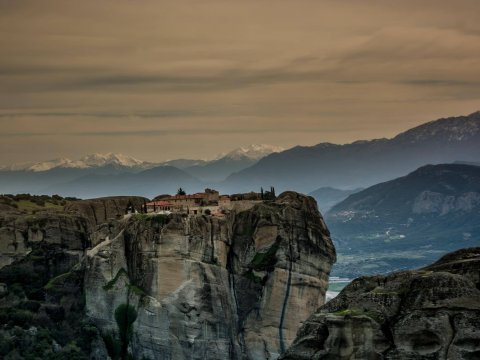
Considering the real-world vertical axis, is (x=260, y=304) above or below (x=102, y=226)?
below

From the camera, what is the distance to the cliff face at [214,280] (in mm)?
88312

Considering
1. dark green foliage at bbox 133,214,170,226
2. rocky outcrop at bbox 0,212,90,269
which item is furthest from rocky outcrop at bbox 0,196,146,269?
dark green foliage at bbox 133,214,170,226

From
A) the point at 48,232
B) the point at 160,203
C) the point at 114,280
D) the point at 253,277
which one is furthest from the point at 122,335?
the point at 160,203

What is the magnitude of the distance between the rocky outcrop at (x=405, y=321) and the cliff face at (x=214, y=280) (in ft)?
150

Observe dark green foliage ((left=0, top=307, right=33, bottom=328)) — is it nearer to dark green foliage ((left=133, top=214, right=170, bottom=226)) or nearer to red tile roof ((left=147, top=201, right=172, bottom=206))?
dark green foliage ((left=133, top=214, right=170, bottom=226))

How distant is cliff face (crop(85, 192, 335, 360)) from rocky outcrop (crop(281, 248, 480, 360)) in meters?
45.6

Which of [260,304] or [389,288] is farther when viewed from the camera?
[260,304]

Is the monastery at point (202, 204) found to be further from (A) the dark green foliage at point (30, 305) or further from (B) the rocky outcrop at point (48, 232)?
(A) the dark green foliage at point (30, 305)

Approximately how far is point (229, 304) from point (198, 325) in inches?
139

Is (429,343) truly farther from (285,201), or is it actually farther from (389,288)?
(285,201)

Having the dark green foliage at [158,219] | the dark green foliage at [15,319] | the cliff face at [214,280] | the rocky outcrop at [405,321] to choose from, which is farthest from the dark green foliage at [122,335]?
the rocky outcrop at [405,321]

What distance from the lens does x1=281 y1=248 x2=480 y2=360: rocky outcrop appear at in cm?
3847

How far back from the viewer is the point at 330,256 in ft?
303

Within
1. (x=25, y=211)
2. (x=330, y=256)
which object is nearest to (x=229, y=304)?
(x=330, y=256)
